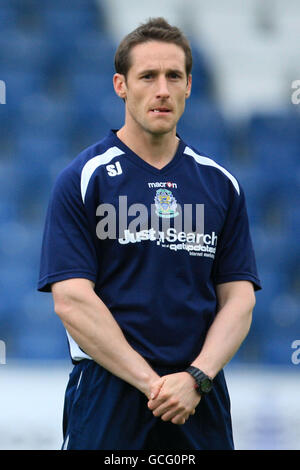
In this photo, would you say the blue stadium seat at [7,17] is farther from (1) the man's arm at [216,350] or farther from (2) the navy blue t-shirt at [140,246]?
(1) the man's arm at [216,350]

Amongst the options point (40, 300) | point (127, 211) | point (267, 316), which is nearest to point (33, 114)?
point (40, 300)

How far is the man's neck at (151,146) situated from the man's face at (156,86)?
3 cm

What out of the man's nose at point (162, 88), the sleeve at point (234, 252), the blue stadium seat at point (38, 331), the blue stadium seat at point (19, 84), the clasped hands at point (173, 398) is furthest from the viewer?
the blue stadium seat at point (19, 84)

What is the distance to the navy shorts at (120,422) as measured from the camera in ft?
5.83

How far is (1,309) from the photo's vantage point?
3570mm

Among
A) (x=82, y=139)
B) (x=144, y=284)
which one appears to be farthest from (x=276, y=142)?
(x=144, y=284)

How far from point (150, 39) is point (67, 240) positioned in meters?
0.52

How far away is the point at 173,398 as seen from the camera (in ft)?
5.61

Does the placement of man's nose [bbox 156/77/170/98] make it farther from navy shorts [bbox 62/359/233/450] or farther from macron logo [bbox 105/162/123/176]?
navy shorts [bbox 62/359/233/450]

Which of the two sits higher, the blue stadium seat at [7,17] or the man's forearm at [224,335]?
→ the blue stadium seat at [7,17]

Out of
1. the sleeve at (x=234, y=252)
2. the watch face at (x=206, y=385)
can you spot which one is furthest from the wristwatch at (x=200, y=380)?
the sleeve at (x=234, y=252)

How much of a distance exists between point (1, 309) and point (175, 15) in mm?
1643

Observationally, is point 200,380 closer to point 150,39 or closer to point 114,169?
Result: point 114,169

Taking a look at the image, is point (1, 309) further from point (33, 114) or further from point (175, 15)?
point (175, 15)
